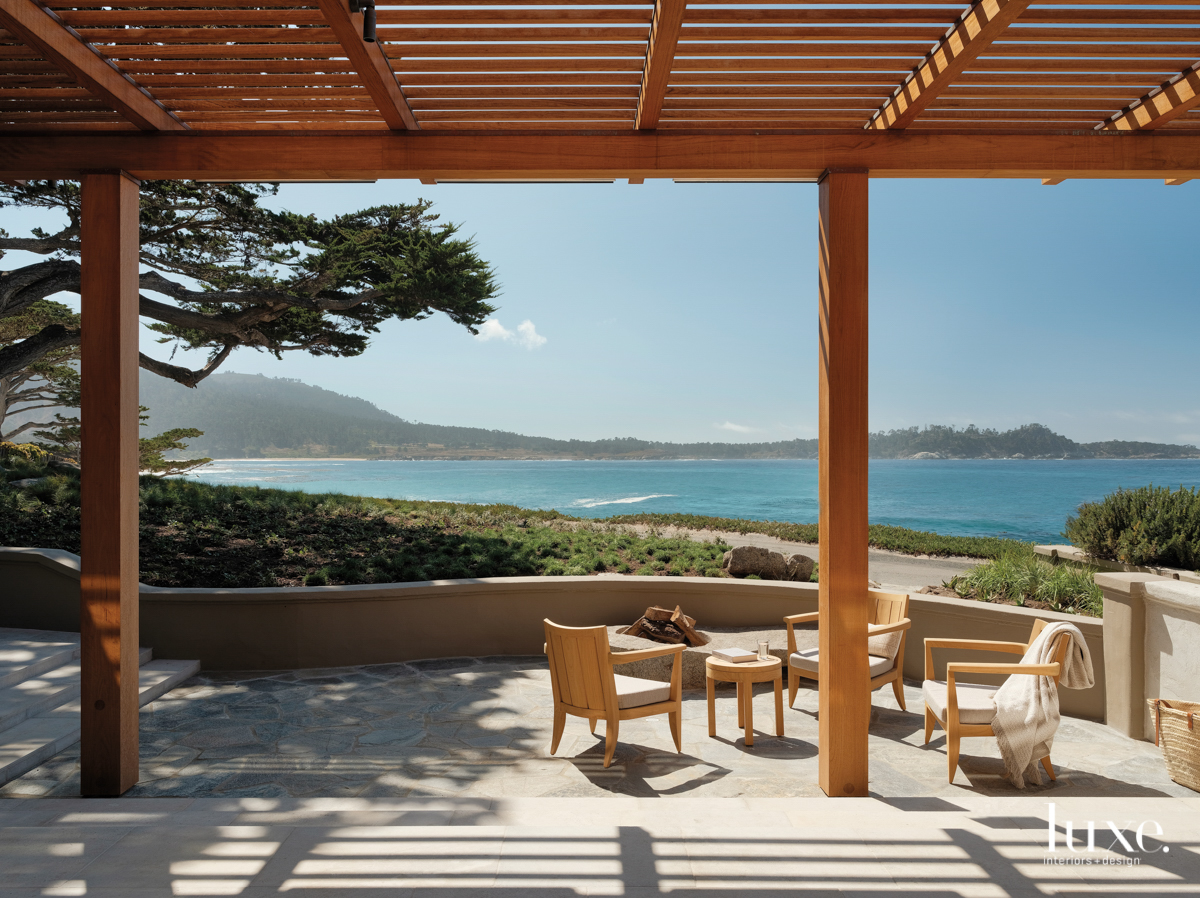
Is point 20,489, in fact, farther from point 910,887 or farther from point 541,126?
point 910,887

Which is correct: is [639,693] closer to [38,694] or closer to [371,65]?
[371,65]

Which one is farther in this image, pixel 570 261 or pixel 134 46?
pixel 570 261

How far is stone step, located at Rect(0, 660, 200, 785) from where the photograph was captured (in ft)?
12.1

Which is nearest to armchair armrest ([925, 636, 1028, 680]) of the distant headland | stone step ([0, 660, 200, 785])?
stone step ([0, 660, 200, 785])

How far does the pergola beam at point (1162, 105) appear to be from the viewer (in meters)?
2.88

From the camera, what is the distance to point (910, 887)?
2418mm

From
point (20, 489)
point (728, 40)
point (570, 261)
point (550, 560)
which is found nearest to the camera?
point (728, 40)

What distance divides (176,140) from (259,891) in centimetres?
324

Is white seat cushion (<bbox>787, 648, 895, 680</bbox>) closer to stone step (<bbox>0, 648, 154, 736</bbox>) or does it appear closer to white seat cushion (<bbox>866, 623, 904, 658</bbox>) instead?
white seat cushion (<bbox>866, 623, 904, 658</bbox>)

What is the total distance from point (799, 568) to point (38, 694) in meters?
6.30

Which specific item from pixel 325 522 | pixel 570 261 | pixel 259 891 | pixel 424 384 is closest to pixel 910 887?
pixel 259 891

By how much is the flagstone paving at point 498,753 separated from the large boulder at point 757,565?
1.80 metres

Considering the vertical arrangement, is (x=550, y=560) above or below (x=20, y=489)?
below

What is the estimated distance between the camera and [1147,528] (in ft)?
23.8
